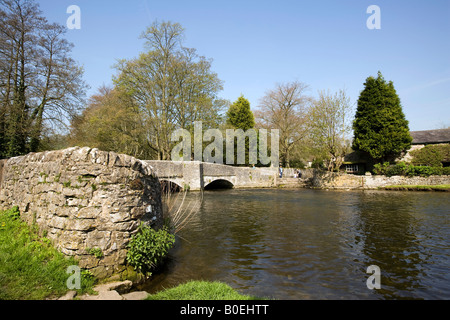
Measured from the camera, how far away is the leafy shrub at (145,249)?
543 centimetres

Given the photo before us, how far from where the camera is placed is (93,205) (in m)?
5.23

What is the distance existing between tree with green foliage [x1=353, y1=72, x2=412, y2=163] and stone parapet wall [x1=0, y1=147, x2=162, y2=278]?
3208 cm

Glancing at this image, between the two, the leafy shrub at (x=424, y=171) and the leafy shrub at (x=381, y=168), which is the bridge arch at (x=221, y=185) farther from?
the leafy shrub at (x=424, y=171)

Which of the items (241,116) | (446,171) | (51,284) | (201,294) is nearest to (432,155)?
(446,171)

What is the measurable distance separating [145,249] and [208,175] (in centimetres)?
2099

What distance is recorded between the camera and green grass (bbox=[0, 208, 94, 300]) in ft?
13.2

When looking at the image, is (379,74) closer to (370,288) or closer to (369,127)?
(369,127)

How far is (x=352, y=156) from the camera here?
122 ft

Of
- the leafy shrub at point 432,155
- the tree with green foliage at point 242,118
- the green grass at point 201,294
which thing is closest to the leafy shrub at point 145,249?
the green grass at point 201,294

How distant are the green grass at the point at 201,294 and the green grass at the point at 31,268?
144 cm

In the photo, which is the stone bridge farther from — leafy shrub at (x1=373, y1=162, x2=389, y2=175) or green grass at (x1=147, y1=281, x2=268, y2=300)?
green grass at (x1=147, y1=281, x2=268, y2=300)

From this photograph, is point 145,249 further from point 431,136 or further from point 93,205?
point 431,136

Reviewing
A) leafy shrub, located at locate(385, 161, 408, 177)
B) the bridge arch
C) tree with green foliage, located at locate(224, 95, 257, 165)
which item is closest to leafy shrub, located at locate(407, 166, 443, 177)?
leafy shrub, located at locate(385, 161, 408, 177)
